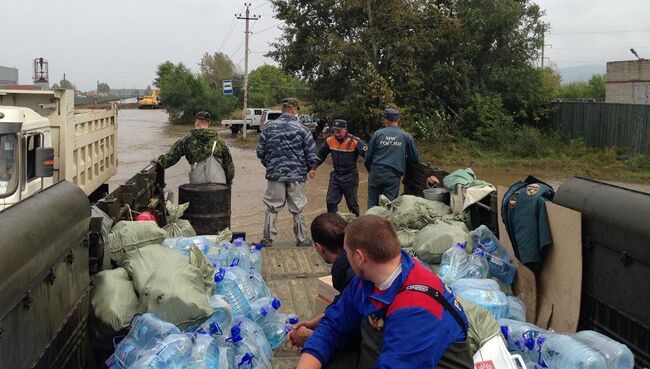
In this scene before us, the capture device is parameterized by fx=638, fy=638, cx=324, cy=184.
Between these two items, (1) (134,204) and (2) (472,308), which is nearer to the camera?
(2) (472,308)

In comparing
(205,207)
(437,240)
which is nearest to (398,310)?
(437,240)

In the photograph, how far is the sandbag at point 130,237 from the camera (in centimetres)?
473

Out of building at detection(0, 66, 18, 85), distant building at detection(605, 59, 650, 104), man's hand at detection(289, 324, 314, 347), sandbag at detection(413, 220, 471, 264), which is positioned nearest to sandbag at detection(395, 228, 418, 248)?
sandbag at detection(413, 220, 471, 264)

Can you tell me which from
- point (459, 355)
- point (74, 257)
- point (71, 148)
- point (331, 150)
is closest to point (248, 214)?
point (331, 150)

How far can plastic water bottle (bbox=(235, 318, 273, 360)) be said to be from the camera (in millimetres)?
4004

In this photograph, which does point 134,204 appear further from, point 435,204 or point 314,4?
point 314,4

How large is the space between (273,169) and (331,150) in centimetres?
110

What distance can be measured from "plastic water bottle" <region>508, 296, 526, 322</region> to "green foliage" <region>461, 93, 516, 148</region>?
23.0 metres

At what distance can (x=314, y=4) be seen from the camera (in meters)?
27.6

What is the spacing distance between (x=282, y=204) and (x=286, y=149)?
2.21 feet

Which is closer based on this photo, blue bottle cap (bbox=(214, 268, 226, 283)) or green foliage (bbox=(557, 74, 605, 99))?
blue bottle cap (bbox=(214, 268, 226, 283))

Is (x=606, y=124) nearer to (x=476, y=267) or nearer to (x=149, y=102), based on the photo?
(x=476, y=267)

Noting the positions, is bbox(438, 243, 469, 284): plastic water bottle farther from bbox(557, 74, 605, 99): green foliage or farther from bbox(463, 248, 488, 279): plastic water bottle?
bbox(557, 74, 605, 99): green foliage

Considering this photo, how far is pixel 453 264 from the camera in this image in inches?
202
